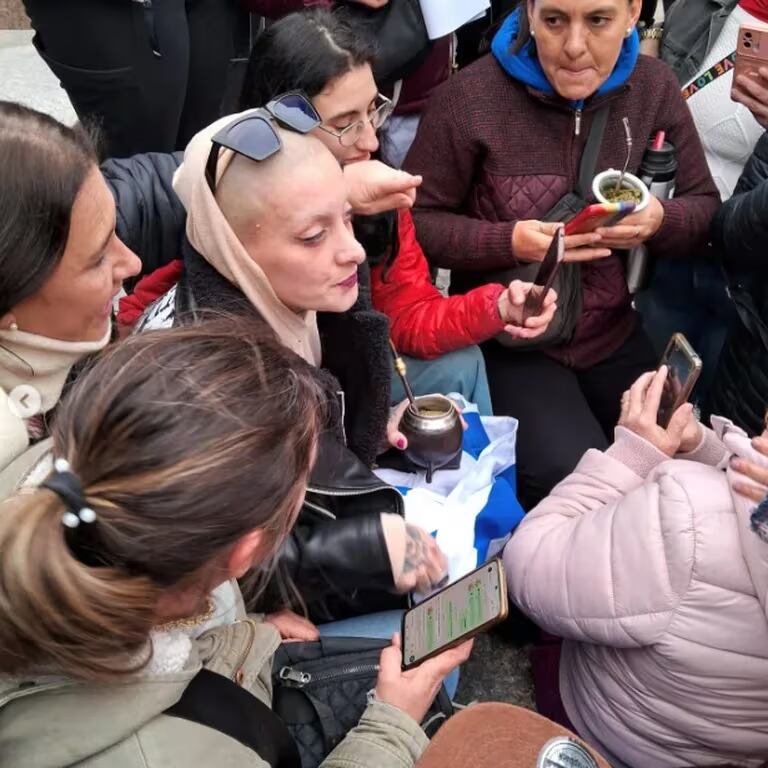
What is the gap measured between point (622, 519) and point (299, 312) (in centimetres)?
88

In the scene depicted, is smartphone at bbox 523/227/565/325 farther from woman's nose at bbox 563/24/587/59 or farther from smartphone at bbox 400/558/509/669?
smartphone at bbox 400/558/509/669

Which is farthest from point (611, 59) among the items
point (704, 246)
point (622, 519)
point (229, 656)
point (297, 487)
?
point (229, 656)

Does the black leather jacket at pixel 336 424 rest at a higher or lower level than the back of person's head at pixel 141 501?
lower

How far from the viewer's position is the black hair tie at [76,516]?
966 mm

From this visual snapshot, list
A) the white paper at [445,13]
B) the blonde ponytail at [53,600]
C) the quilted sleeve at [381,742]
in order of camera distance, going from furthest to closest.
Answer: the white paper at [445,13], the quilted sleeve at [381,742], the blonde ponytail at [53,600]

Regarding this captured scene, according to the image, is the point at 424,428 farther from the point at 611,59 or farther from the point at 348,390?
the point at 611,59

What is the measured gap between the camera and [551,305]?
2.32 meters

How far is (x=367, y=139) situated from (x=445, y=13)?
705 millimetres

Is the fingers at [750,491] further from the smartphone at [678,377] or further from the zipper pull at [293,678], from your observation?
the zipper pull at [293,678]

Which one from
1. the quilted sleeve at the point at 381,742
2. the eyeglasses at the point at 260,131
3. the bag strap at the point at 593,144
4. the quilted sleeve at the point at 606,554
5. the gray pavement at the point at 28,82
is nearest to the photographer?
the quilted sleeve at the point at 381,742

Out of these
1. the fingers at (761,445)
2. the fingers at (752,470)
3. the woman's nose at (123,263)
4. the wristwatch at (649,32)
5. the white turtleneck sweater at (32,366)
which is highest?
the woman's nose at (123,263)

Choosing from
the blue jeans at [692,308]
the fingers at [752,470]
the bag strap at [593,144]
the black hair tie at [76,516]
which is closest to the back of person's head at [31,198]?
the black hair tie at [76,516]

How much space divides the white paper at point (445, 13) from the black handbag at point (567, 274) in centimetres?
56

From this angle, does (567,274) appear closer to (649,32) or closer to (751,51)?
(751,51)
